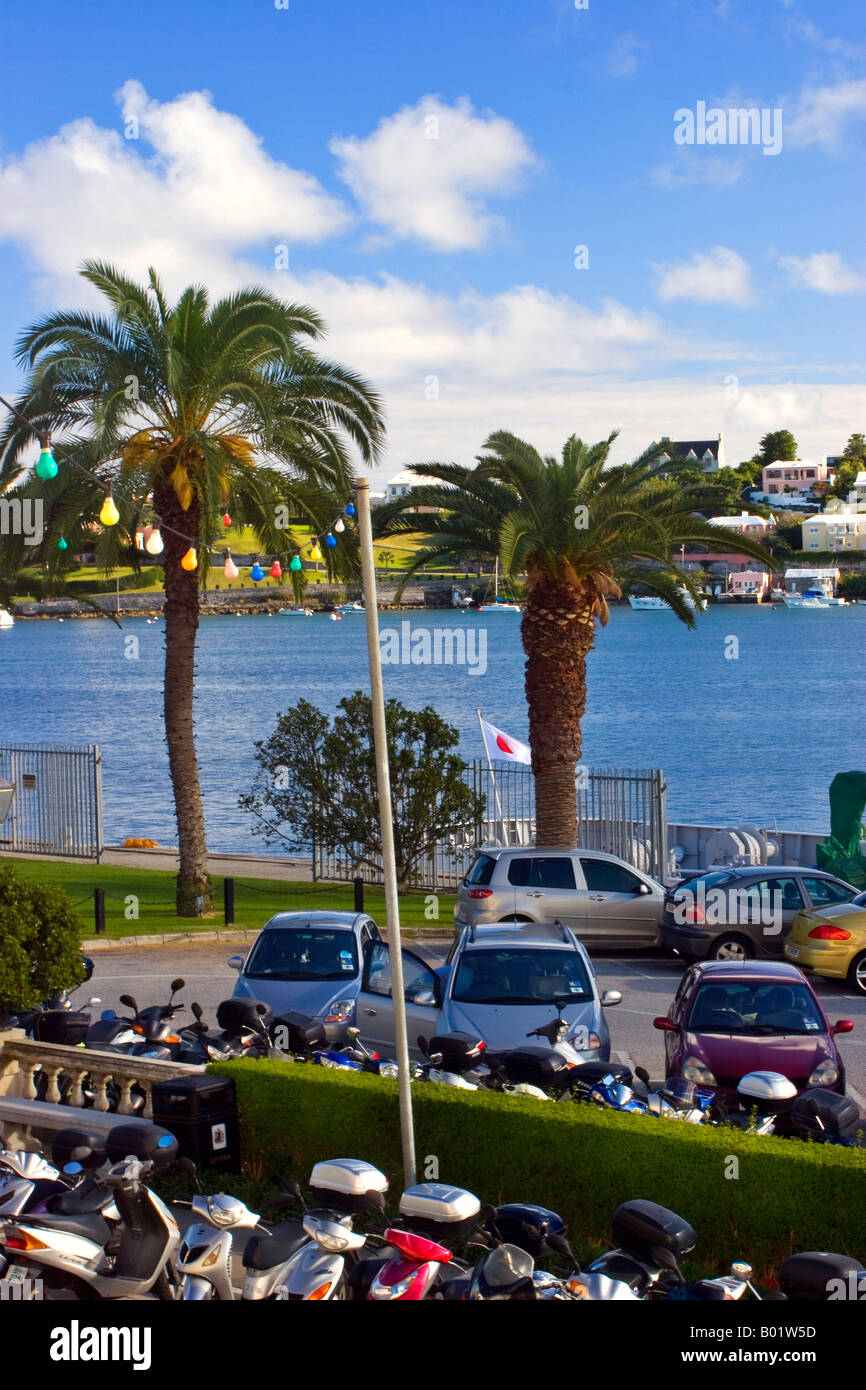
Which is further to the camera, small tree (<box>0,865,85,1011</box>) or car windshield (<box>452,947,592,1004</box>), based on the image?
car windshield (<box>452,947,592,1004</box>)

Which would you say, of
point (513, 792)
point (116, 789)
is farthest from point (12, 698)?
point (513, 792)

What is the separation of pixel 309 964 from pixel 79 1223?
22.6ft

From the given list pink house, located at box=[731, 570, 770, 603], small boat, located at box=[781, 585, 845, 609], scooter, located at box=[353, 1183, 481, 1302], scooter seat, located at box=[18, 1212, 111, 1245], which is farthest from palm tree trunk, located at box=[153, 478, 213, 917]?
small boat, located at box=[781, 585, 845, 609]

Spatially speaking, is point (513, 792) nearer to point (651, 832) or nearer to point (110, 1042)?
point (651, 832)

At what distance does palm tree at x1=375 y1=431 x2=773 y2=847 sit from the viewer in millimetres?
20531

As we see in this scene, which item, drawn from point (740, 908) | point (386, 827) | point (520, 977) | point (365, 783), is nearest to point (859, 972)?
point (740, 908)

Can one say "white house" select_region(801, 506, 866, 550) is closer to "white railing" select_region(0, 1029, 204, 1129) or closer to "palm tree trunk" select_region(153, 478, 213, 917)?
"palm tree trunk" select_region(153, 478, 213, 917)

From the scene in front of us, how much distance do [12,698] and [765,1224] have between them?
103063 millimetres

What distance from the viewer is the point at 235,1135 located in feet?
28.2

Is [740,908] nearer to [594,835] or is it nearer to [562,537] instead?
[562,537]

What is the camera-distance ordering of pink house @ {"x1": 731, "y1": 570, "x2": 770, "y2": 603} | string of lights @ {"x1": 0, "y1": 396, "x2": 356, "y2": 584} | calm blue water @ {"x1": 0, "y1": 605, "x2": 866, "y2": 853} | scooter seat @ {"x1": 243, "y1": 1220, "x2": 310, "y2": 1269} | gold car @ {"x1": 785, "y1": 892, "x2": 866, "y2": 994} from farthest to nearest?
pink house @ {"x1": 731, "y1": 570, "x2": 770, "y2": 603}
calm blue water @ {"x1": 0, "y1": 605, "x2": 866, "y2": 853}
gold car @ {"x1": 785, "y1": 892, "x2": 866, "y2": 994}
string of lights @ {"x1": 0, "y1": 396, "x2": 356, "y2": 584}
scooter seat @ {"x1": 243, "y1": 1220, "x2": 310, "y2": 1269}

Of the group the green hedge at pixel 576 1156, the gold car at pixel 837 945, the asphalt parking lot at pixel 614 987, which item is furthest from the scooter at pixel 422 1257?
the gold car at pixel 837 945

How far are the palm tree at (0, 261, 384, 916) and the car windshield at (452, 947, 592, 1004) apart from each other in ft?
28.0

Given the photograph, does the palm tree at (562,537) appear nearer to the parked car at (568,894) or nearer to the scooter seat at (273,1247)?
the parked car at (568,894)
